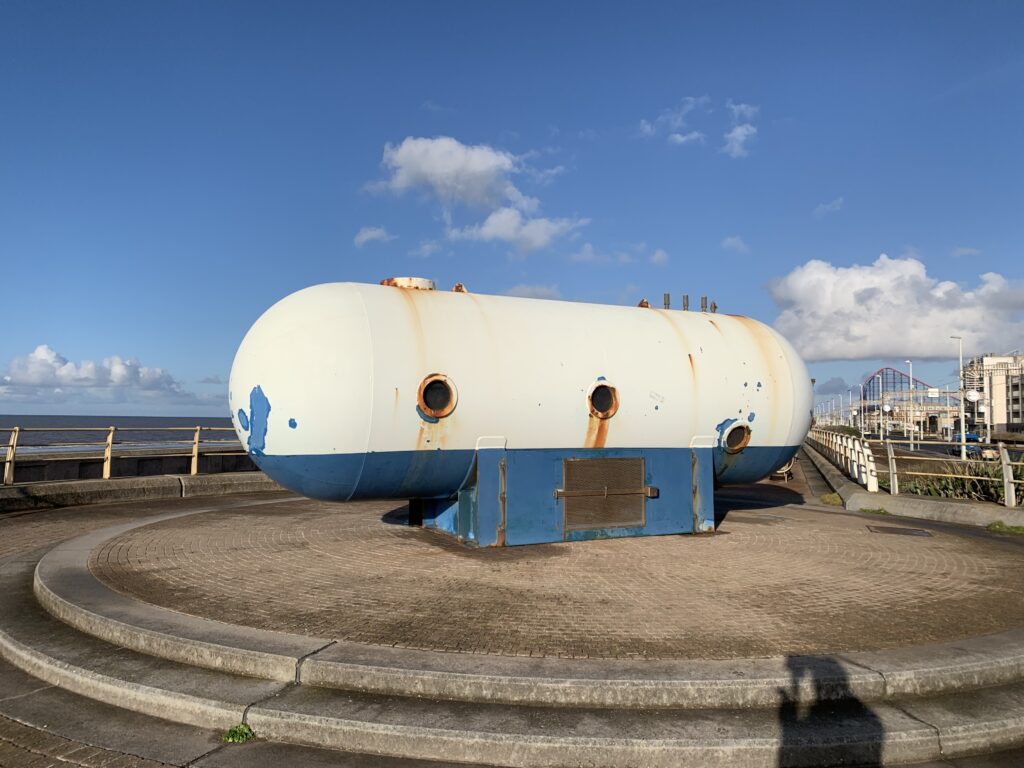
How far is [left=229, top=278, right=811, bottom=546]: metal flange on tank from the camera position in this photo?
734cm

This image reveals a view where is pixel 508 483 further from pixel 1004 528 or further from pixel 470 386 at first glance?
pixel 1004 528

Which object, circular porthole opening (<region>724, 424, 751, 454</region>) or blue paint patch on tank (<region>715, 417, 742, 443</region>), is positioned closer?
blue paint patch on tank (<region>715, 417, 742, 443</region>)

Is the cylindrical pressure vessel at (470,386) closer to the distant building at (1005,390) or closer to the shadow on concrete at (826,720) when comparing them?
the shadow on concrete at (826,720)

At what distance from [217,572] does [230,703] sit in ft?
10.8

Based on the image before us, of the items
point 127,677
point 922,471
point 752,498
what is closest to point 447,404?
point 127,677

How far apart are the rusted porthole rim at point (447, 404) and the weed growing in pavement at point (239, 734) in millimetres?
3993

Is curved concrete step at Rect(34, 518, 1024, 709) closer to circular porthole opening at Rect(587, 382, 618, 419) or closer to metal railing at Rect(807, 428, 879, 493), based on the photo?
circular porthole opening at Rect(587, 382, 618, 419)

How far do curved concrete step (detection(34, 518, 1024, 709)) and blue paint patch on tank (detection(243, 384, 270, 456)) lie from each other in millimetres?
2561

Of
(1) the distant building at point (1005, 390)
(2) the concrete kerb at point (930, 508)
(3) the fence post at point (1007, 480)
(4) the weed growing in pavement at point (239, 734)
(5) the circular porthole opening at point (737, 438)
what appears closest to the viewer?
(4) the weed growing in pavement at point (239, 734)

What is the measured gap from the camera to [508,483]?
8.37 metres

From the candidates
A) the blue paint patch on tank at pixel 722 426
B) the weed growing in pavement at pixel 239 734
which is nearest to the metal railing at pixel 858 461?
the blue paint patch on tank at pixel 722 426

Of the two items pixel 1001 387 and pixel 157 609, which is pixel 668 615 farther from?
pixel 1001 387

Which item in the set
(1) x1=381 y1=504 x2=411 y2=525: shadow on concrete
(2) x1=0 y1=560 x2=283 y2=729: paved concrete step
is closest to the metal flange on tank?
(1) x1=381 y1=504 x2=411 y2=525: shadow on concrete

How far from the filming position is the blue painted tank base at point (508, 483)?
24.8ft
